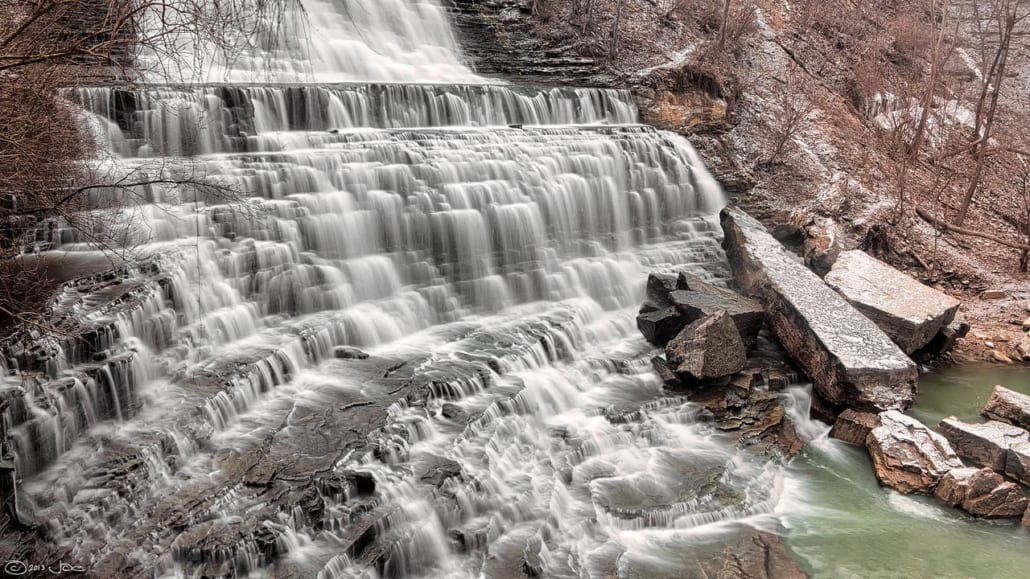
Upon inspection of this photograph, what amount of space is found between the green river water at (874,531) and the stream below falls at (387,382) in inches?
1.3

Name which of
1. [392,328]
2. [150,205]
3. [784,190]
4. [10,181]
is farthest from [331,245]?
[784,190]

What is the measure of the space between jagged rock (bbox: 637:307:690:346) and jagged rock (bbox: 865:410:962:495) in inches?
120

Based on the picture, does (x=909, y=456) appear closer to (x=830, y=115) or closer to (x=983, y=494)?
(x=983, y=494)

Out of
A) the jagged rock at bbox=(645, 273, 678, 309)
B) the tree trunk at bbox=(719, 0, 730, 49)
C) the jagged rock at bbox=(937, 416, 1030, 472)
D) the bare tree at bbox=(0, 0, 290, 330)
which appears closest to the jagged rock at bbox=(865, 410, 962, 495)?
the jagged rock at bbox=(937, 416, 1030, 472)

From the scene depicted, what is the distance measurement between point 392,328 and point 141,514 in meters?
4.61

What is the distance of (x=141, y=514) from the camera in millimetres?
5559

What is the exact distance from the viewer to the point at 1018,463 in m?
7.85

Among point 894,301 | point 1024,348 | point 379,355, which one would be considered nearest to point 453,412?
point 379,355

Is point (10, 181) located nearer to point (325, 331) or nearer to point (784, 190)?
point (325, 331)

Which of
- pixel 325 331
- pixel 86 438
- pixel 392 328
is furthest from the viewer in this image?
pixel 392 328

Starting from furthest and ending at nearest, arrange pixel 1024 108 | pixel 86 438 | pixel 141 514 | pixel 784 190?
1. pixel 1024 108
2. pixel 784 190
3. pixel 86 438
4. pixel 141 514

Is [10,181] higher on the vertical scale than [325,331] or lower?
higher

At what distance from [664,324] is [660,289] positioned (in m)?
0.93

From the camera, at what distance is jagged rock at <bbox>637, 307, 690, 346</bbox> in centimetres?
Result: 1027
